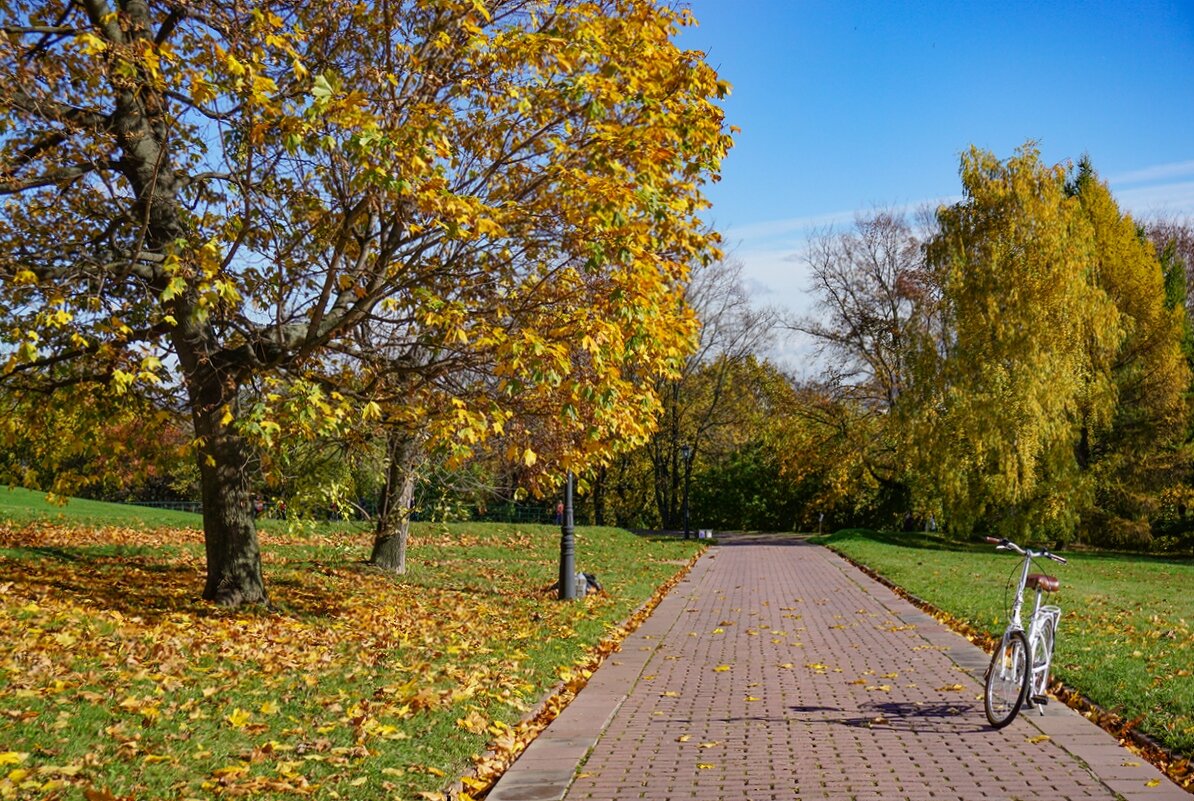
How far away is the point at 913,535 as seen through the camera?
1553 inches

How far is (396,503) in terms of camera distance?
1666cm

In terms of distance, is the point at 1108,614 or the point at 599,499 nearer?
the point at 1108,614

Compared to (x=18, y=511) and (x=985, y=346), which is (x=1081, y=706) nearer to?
(x=18, y=511)

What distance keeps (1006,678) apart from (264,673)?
5943 millimetres

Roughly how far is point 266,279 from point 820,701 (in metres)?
7.79

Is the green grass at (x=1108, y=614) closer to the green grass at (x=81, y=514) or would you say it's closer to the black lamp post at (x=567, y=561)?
the black lamp post at (x=567, y=561)

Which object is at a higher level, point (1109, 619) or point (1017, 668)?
point (1017, 668)

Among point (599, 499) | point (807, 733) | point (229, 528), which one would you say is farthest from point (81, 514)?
point (599, 499)

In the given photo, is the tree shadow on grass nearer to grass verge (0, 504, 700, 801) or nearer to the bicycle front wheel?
grass verge (0, 504, 700, 801)

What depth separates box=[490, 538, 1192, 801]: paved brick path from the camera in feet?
20.1

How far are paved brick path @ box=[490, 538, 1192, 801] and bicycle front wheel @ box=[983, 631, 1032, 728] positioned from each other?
0.48 ft

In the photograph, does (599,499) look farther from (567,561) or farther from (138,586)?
(138,586)

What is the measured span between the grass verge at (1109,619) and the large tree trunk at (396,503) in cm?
793

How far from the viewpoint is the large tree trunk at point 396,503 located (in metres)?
15.0
